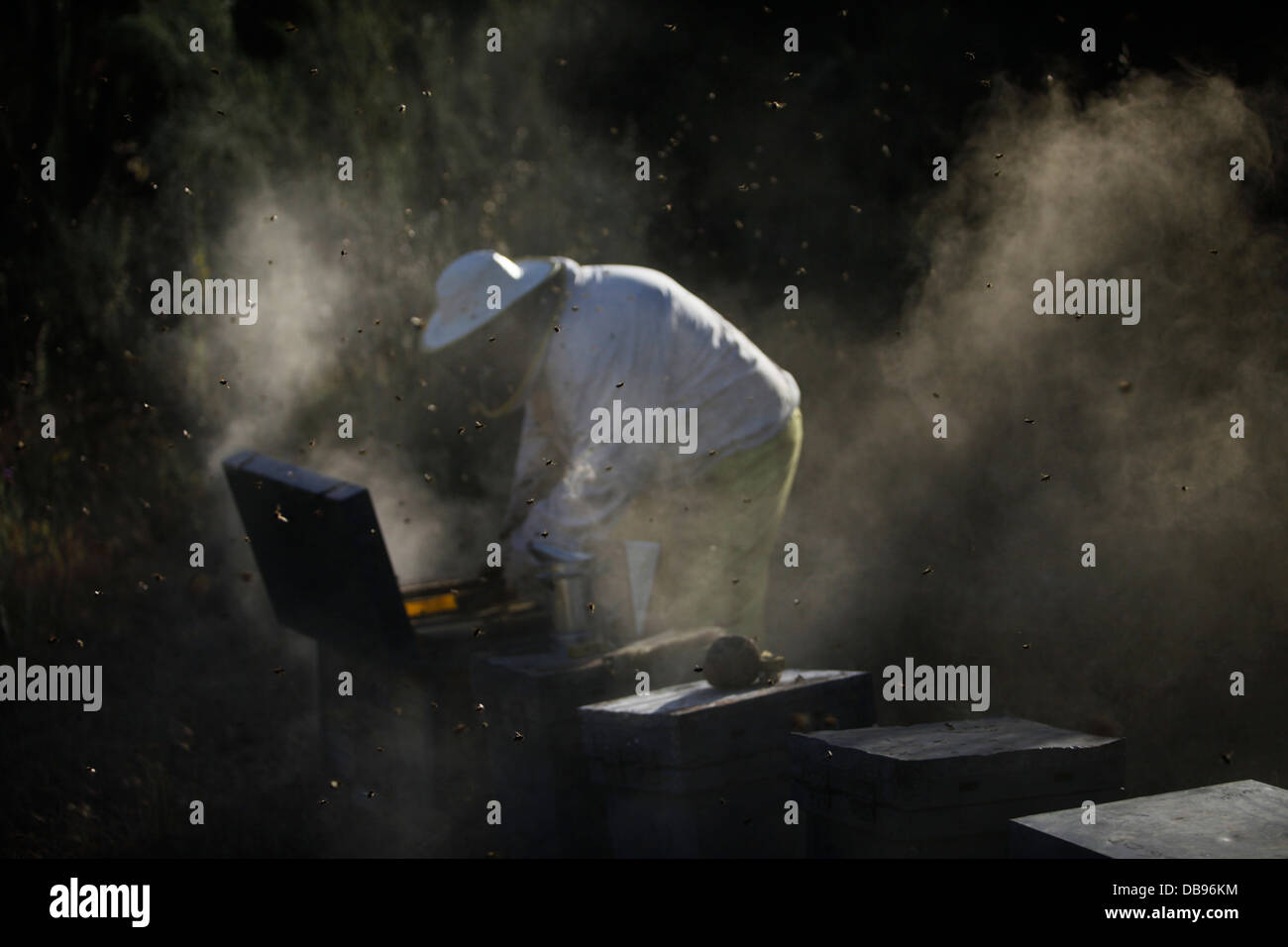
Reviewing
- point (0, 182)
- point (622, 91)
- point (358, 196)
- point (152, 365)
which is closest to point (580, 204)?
point (622, 91)

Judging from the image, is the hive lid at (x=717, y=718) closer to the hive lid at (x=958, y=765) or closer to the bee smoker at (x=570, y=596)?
the hive lid at (x=958, y=765)

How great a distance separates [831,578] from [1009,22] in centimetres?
320

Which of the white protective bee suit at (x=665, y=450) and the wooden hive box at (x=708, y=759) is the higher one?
the white protective bee suit at (x=665, y=450)

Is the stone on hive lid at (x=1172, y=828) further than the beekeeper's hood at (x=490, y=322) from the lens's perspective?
No

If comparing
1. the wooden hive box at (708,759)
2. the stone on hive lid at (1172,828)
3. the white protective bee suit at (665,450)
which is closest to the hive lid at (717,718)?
the wooden hive box at (708,759)

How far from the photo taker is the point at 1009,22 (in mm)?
6113

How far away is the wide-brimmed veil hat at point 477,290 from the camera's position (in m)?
4.20

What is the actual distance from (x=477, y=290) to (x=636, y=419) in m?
0.79

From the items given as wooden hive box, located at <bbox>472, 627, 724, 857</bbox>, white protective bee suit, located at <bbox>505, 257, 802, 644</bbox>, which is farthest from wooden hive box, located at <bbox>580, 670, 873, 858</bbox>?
white protective bee suit, located at <bbox>505, 257, 802, 644</bbox>

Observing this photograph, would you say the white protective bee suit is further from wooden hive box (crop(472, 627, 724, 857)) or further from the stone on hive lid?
the stone on hive lid

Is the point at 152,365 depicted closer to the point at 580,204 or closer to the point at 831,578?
the point at 580,204

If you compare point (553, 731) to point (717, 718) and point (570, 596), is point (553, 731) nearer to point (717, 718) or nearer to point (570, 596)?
point (570, 596)

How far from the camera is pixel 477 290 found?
4289 mm

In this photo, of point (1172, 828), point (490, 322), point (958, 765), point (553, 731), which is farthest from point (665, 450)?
point (1172, 828)
